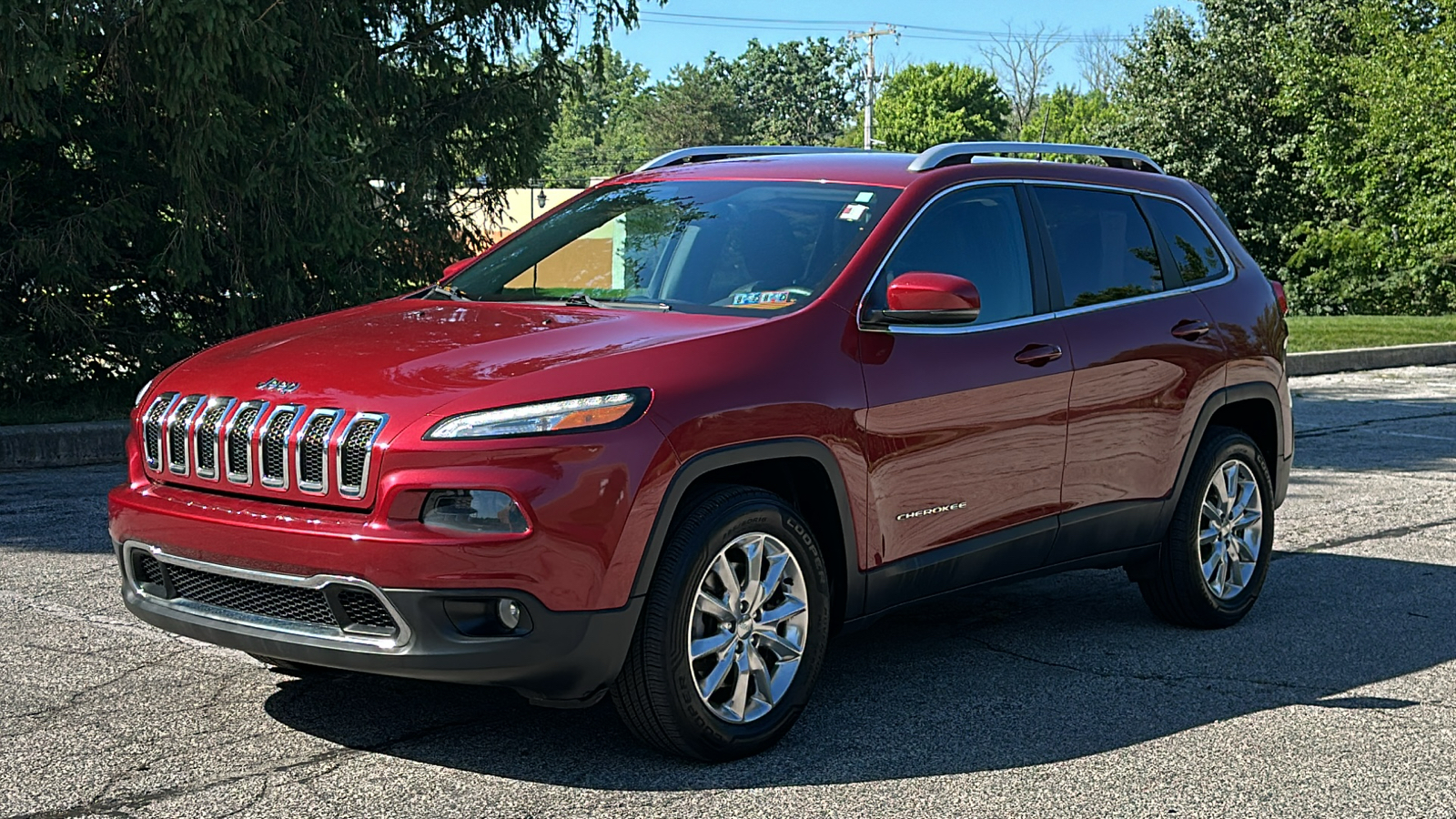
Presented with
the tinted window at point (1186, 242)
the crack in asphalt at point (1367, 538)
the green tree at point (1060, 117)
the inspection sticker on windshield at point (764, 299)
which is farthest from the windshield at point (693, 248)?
the green tree at point (1060, 117)

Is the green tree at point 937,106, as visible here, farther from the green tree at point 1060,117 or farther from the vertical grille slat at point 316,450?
the vertical grille slat at point 316,450

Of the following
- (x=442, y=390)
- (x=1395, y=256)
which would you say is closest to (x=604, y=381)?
(x=442, y=390)

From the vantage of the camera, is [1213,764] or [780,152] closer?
[1213,764]

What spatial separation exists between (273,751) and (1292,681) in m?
3.44

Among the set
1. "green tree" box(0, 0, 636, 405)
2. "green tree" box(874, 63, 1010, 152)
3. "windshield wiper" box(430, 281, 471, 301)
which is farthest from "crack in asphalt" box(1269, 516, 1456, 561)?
"green tree" box(874, 63, 1010, 152)

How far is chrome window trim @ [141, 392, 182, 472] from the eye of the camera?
4.57 metres

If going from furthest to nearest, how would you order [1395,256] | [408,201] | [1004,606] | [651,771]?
1. [1395,256]
2. [408,201]
3. [1004,606]
4. [651,771]

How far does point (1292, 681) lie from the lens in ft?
18.3

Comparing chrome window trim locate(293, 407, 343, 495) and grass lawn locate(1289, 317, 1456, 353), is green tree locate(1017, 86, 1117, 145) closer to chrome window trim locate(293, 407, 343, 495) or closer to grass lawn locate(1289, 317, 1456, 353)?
grass lawn locate(1289, 317, 1456, 353)

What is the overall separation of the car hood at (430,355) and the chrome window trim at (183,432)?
0.12 ft

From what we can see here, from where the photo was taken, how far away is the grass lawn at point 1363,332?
70.1 ft

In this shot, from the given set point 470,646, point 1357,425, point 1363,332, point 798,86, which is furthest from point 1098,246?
point 798,86

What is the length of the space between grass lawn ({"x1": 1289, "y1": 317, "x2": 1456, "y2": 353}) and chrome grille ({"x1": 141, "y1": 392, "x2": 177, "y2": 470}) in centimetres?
1726

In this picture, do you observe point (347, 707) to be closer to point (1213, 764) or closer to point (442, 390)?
point (442, 390)
